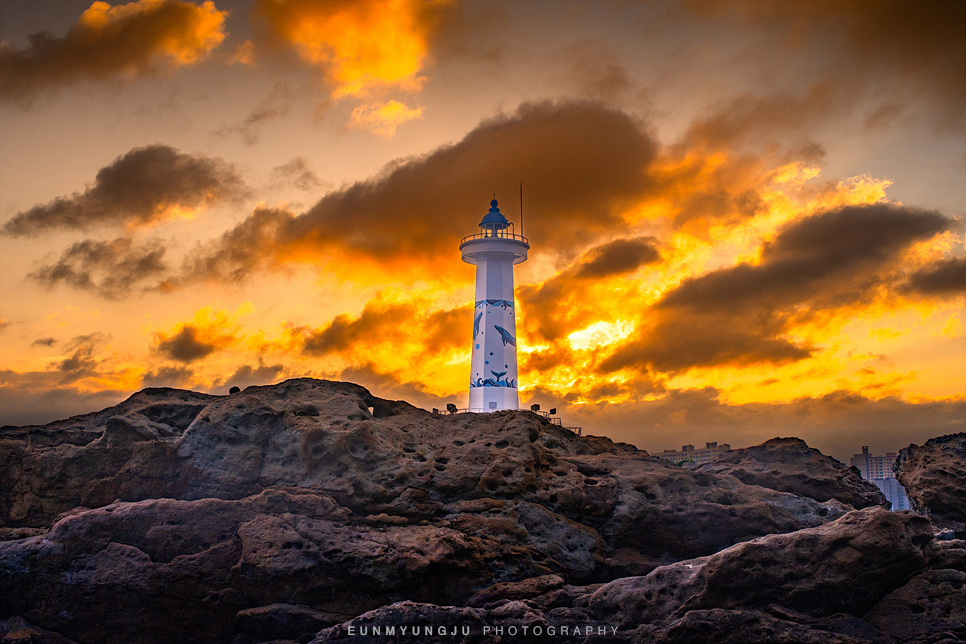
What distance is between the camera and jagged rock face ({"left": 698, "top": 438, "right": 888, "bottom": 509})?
70.9 feet

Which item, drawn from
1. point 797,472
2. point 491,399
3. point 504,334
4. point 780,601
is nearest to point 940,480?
point 797,472

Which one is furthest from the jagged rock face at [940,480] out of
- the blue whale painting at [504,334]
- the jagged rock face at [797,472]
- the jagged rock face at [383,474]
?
the blue whale painting at [504,334]

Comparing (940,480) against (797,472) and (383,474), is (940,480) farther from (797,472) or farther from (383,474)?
(383,474)

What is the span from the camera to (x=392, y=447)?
17.7 meters

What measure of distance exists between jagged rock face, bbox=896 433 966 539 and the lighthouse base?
656 inches

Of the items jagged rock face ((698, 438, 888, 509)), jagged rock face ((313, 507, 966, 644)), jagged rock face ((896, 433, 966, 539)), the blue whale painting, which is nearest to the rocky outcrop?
jagged rock face ((313, 507, 966, 644))

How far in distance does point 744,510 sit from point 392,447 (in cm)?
825

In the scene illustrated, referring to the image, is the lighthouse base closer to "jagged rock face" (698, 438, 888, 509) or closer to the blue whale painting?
the blue whale painting

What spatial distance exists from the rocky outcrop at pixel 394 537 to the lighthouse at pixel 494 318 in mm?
14288

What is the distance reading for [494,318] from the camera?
3569 centimetres

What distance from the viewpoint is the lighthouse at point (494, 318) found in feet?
116

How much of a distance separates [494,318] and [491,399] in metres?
3.65

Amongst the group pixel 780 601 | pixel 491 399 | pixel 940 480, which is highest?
pixel 491 399

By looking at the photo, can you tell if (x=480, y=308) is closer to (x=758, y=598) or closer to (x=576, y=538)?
(x=576, y=538)
